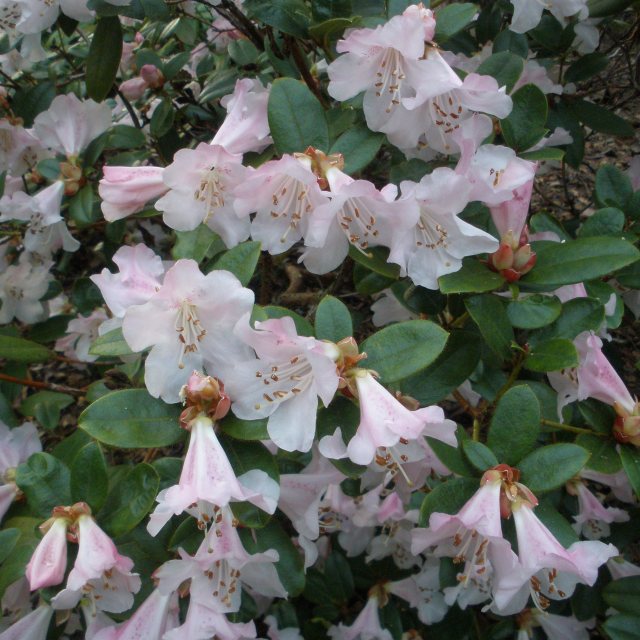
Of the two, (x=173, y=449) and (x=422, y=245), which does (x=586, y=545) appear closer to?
(x=422, y=245)

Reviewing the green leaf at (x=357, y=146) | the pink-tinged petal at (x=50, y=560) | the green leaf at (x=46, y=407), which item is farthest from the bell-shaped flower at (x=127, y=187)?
the green leaf at (x=46, y=407)

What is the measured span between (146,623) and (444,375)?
0.69 m

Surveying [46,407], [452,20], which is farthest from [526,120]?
[46,407]

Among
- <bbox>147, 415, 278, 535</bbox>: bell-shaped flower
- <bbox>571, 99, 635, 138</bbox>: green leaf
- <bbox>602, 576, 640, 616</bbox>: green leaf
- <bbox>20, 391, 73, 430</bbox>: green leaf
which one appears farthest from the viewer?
<bbox>20, 391, 73, 430</bbox>: green leaf

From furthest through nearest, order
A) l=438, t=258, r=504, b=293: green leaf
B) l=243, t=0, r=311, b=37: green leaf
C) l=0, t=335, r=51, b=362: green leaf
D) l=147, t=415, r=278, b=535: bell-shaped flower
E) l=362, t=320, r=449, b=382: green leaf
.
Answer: l=0, t=335, r=51, b=362: green leaf
l=243, t=0, r=311, b=37: green leaf
l=438, t=258, r=504, b=293: green leaf
l=362, t=320, r=449, b=382: green leaf
l=147, t=415, r=278, b=535: bell-shaped flower

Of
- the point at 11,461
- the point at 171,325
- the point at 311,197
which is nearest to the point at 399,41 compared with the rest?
the point at 311,197

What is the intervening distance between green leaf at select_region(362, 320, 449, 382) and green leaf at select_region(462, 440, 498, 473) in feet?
0.59

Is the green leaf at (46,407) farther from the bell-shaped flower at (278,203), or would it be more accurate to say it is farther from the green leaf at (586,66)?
the green leaf at (586,66)

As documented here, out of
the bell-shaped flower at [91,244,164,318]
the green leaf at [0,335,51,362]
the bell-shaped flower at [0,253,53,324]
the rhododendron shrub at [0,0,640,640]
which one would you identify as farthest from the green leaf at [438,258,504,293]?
the bell-shaped flower at [0,253,53,324]

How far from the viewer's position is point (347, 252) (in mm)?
1269

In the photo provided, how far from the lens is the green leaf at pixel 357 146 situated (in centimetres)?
131

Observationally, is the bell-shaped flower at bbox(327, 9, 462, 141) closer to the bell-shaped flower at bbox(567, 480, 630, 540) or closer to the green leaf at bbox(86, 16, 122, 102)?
the green leaf at bbox(86, 16, 122, 102)

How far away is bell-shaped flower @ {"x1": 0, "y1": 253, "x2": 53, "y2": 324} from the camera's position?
229 cm

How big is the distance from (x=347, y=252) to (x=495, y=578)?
58cm
